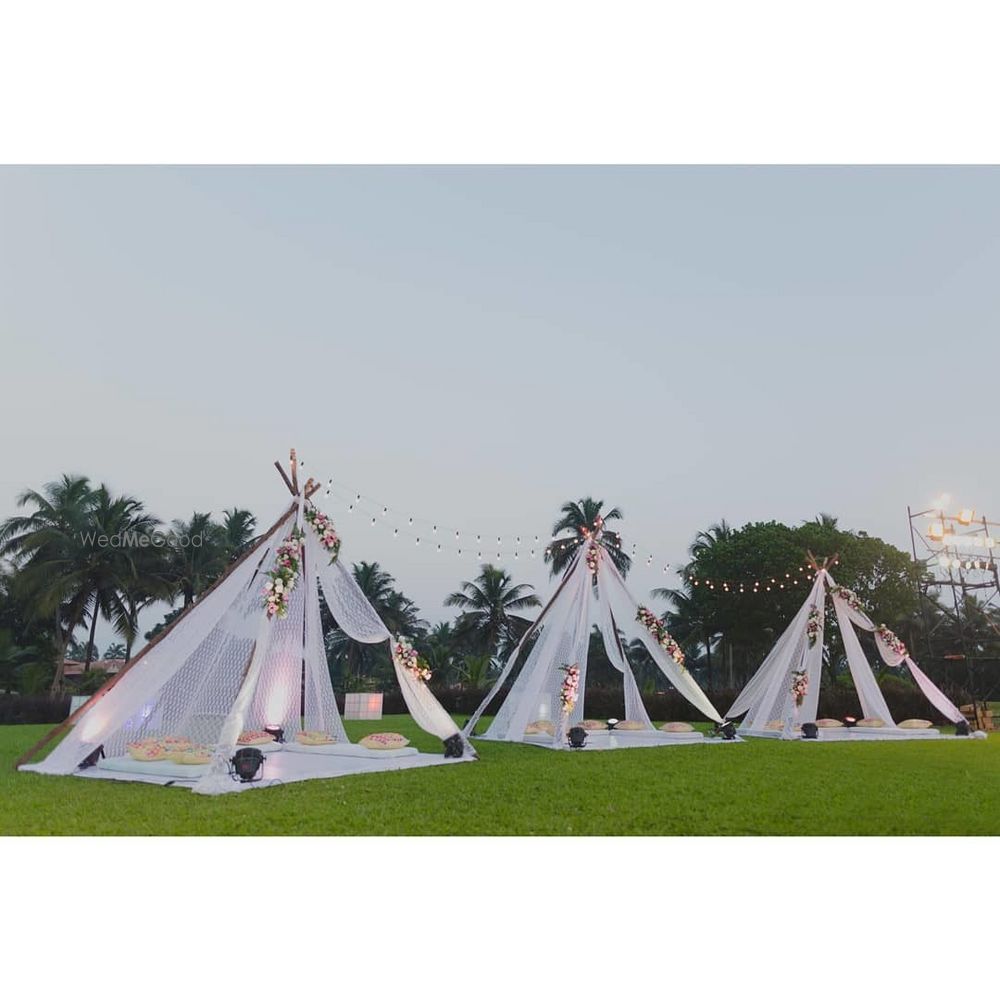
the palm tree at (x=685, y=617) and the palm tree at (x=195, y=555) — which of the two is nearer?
the palm tree at (x=195, y=555)

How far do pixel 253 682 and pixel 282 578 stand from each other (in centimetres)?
133

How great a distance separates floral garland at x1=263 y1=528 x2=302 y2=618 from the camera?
9361 millimetres

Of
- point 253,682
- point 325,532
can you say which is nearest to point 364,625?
point 325,532

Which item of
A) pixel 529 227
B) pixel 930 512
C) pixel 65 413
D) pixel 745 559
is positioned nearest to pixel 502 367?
pixel 529 227

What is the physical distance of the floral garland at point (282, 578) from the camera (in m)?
9.36

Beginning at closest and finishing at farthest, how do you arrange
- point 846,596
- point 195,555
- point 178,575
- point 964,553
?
1. point 846,596
2. point 964,553
3. point 178,575
4. point 195,555

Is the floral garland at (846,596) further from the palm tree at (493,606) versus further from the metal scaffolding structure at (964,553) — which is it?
the palm tree at (493,606)

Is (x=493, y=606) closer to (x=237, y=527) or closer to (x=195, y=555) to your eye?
(x=237, y=527)

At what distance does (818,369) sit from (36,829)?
14.0m

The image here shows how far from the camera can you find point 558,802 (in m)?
7.57

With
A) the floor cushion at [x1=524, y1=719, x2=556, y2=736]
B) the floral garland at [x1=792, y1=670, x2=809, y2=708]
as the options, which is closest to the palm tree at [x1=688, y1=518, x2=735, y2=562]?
the floral garland at [x1=792, y1=670, x2=809, y2=708]

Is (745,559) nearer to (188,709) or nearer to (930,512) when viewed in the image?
(930,512)

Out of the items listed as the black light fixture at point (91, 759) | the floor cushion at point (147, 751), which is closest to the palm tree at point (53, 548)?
the black light fixture at point (91, 759)

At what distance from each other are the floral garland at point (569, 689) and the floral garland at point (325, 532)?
4380mm
